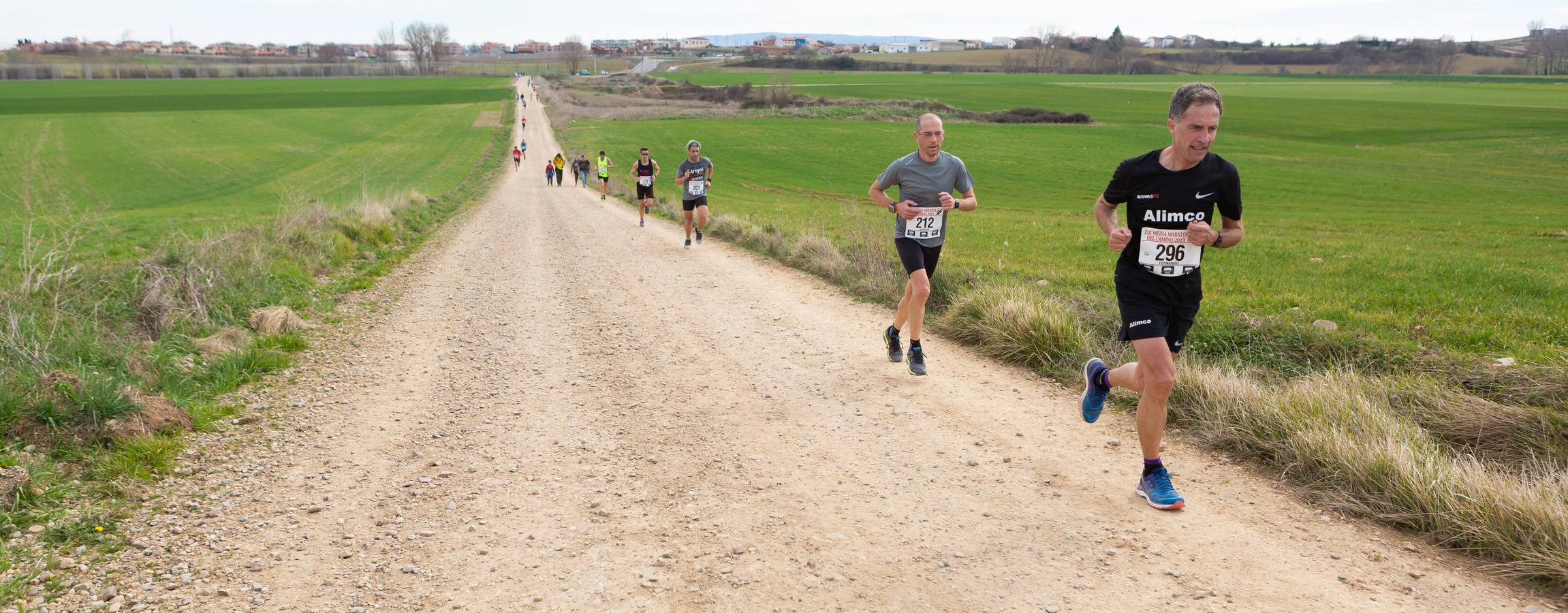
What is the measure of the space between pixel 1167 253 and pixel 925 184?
8.92ft

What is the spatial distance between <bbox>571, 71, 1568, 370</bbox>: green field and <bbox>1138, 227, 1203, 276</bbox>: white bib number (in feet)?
11.9

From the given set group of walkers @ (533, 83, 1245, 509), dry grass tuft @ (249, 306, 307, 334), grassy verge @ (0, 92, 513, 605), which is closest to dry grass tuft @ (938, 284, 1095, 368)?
group of walkers @ (533, 83, 1245, 509)

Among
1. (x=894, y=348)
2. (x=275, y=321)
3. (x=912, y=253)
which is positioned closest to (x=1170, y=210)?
(x=912, y=253)

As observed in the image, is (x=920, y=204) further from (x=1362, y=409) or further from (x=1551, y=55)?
(x=1551, y=55)

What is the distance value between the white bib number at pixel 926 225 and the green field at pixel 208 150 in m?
9.31

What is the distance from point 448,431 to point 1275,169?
46.7 m

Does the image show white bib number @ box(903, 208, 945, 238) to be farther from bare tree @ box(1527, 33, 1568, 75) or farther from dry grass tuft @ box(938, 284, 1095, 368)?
bare tree @ box(1527, 33, 1568, 75)

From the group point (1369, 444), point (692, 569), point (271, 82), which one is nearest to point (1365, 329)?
point (1369, 444)

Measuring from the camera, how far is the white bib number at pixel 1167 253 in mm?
4418

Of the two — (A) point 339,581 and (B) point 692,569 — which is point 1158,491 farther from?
(A) point 339,581

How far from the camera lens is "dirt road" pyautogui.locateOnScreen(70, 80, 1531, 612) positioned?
12.3 ft

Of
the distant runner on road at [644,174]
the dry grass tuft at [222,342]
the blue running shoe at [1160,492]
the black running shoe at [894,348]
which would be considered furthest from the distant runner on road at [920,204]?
the distant runner on road at [644,174]

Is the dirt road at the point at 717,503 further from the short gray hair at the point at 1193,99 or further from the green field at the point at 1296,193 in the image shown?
the green field at the point at 1296,193

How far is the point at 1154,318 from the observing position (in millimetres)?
4500
